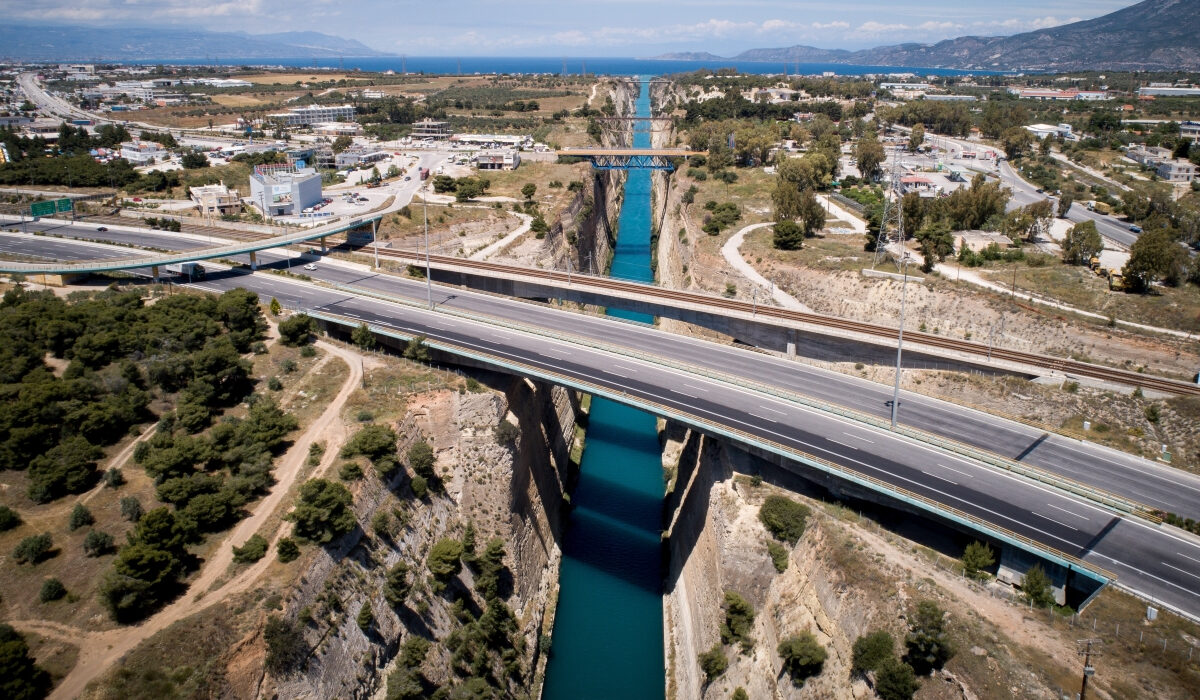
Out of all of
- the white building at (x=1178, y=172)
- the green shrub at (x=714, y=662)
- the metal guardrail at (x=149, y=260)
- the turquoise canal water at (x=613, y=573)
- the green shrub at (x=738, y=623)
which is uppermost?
the white building at (x=1178, y=172)

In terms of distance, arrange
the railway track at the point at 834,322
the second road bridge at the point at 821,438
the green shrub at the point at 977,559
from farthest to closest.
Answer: the railway track at the point at 834,322, the green shrub at the point at 977,559, the second road bridge at the point at 821,438

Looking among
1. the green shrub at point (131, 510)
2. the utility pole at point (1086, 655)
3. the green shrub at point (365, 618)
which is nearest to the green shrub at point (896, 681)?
the utility pole at point (1086, 655)

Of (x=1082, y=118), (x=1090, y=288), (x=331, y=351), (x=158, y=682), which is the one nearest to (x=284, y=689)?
(x=158, y=682)

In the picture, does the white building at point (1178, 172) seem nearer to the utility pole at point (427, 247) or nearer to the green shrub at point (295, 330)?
the utility pole at point (427, 247)

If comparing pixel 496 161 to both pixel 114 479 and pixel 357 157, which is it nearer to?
pixel 357 157

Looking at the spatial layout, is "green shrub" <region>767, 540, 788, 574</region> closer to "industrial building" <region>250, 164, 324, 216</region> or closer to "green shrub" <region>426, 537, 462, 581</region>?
"green shrub" <region>426, 537, 462, 581</region>

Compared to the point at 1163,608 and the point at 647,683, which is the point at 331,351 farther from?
the point at 1163,608
